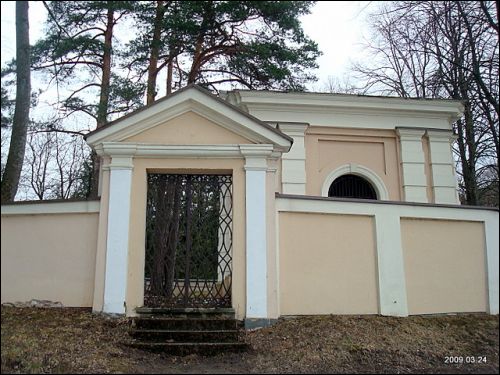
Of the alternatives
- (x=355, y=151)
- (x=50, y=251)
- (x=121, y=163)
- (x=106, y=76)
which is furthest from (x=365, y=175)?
(x=106, y=76)

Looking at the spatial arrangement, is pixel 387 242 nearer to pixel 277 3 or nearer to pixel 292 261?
pixel 292 261

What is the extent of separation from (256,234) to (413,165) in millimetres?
5471

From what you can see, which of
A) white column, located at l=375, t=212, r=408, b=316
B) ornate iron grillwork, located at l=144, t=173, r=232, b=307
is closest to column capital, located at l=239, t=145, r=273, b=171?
ornate iron grillwork, located at l=144, t=173, r=232, b=307

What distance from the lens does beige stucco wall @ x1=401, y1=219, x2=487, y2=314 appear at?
7.58 metres

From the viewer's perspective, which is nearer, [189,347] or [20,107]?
[189,347]

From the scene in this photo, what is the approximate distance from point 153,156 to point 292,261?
2698 mm

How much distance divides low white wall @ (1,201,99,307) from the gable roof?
1.14 meters

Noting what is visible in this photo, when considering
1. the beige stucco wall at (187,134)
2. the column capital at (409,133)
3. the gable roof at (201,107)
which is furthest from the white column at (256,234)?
the column capital at (409,133)

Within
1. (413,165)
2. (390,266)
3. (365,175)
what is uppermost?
(413,165)

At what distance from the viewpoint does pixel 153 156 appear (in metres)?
7.28

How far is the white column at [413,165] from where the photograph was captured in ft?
35.5

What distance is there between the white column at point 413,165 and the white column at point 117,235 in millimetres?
6559

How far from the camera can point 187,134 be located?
7.37 metres

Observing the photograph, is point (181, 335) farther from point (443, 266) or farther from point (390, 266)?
point (443, 266)
